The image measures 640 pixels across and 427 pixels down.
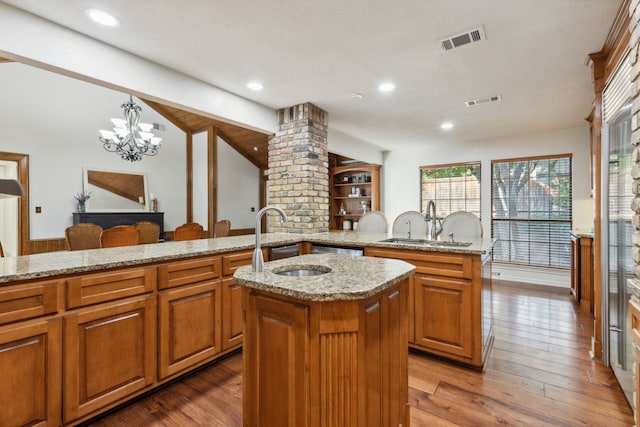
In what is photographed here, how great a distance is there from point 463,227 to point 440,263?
0.95m

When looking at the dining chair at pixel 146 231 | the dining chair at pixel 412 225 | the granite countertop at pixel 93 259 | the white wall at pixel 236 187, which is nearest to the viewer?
the granite countertop at pixel 93 259

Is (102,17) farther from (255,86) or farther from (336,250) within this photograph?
(336,250)

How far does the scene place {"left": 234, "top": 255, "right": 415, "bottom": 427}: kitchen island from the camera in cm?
113

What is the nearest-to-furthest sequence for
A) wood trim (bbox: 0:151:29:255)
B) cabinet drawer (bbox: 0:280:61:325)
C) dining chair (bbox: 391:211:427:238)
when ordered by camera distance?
cabinet drawer (bbox: 0:280:61:325) < dining chair (bbox: 391:211:427:238) < wood trim (bbox: 0:151:29:255)

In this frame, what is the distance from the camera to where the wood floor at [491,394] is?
68.2 inches

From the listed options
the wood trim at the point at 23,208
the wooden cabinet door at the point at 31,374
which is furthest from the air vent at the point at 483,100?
the wood trim at the point at 23,208

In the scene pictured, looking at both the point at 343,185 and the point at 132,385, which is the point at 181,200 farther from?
the point at 132,385

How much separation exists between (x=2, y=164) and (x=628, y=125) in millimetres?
8069

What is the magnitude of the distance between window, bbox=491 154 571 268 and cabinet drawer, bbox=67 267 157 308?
549 centimetres

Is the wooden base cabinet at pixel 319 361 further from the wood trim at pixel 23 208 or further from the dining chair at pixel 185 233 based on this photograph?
the wood trim at pixel 23 208

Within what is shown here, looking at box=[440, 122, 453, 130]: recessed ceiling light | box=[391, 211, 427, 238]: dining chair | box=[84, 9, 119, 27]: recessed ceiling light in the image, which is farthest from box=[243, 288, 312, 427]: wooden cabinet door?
box=[440, 122, 453, 130]: recessed ceiling light

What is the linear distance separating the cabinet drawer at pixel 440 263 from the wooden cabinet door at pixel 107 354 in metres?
1.94

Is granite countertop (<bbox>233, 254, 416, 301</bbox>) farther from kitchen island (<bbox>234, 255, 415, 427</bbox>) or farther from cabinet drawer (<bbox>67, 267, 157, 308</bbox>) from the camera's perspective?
cabinet drawer (<bbox>67, 267, 157, 308</bbox>)

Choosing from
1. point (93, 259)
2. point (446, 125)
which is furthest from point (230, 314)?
point (446, 125)
